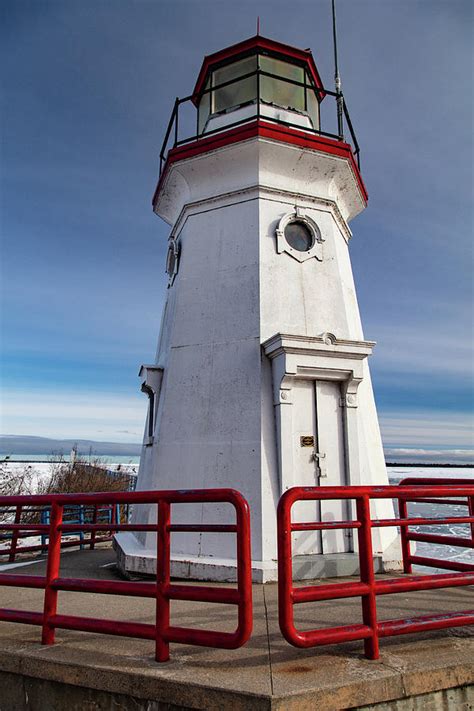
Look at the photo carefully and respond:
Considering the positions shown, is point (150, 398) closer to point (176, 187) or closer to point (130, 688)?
point (176, 187)

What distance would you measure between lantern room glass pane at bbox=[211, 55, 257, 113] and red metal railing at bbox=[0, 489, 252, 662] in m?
6.76

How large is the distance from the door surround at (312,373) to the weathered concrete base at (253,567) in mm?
798

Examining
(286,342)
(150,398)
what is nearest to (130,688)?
(286,342)

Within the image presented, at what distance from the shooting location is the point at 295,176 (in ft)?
21.5

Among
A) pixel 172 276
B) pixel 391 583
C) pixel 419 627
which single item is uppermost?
pixel 172 276

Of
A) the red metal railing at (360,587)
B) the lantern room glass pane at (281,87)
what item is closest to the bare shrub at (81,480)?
the lantern room glass pane at (281,87)

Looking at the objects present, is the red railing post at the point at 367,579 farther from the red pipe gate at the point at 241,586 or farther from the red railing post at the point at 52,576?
the red railing post at the point at 52,576

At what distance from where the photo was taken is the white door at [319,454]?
531 centimetres

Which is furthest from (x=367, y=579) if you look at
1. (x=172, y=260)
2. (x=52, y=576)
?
(x=172, y=260)

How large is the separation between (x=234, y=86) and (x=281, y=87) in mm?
795

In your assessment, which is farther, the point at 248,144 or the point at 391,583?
the point at 248,144

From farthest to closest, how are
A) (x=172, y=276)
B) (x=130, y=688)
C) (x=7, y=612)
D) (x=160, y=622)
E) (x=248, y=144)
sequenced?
(x=172, y=276)
(x=248, y=144)
(x=7, y=612)
(x=160, y=622)
(x=130, y=688)

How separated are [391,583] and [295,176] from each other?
531cm

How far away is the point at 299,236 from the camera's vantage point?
→ 6.43 m
